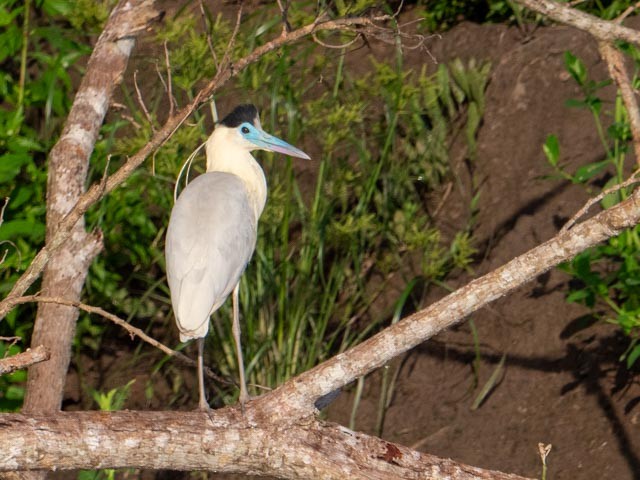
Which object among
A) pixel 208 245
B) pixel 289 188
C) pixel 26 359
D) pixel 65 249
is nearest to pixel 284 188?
pixel 289 188

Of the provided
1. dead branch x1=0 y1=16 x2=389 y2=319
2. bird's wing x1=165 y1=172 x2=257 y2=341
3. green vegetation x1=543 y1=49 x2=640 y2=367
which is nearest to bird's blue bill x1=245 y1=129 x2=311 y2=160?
bird's wing x1=165 y1=172 x2=257 y2=341

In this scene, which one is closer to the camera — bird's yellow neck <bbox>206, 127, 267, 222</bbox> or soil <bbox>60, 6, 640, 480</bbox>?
bird's yellow neck <bbox>206, 127, 267, 222</bbox>

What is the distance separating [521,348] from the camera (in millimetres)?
4793

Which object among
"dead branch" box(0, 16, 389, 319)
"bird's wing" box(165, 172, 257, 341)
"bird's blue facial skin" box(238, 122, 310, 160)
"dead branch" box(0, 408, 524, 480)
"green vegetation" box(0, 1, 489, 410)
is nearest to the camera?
"dead branch" box(0, 408, 524, 480)

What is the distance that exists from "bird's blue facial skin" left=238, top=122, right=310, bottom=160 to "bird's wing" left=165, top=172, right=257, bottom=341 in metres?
0.32

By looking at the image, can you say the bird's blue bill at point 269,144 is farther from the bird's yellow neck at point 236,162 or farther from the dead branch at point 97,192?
the dead branch at point 97,192

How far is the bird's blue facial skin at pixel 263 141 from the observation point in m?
3.99

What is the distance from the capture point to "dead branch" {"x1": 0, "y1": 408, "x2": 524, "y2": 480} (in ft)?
8.54

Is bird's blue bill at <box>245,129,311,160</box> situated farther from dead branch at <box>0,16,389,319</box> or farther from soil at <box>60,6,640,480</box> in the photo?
soil at <box>60,6,640,480</box>

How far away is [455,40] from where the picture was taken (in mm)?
6070

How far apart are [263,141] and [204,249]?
2.20ft

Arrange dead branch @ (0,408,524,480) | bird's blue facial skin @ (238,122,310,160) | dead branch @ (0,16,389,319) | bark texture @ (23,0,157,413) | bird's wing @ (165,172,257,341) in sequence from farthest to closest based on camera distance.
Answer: bird's blue facial skin @ (238,122,310,160) → bark texture @ (23,0,157,413) → bird's wing @ (165,172,257,341) → dead branch @ (0,16,389,319) → dead branch @ (0,408,524,480)

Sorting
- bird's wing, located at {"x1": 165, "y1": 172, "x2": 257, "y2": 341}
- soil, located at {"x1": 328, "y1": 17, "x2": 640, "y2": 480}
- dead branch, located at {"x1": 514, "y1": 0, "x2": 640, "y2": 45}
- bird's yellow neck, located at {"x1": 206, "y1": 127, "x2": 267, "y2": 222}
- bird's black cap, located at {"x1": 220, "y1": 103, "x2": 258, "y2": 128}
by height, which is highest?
dead branch, located at {"x1": 514, "y1": 0, "x2": 640, "y2": 45}

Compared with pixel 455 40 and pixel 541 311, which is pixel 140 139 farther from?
pixel 455 40
